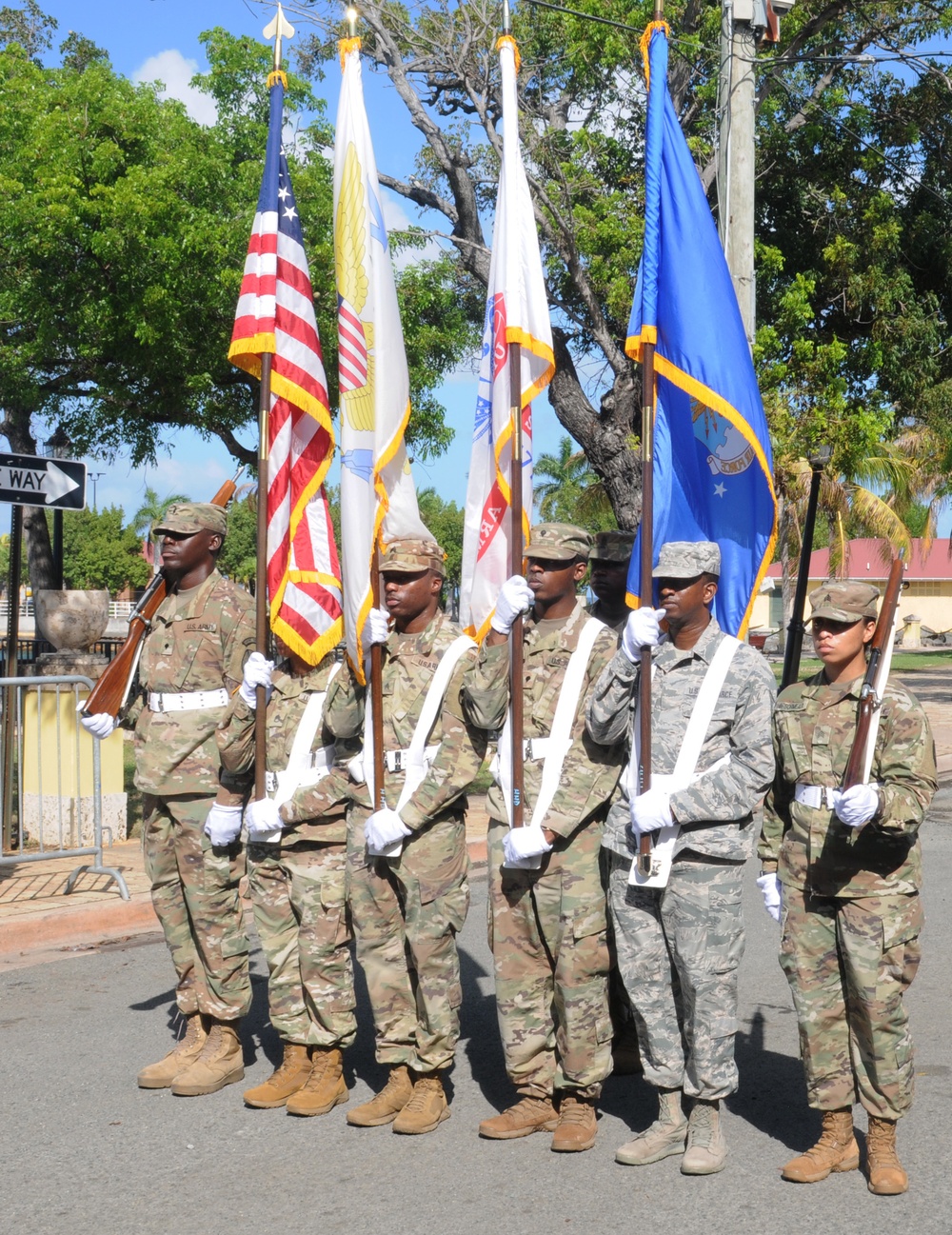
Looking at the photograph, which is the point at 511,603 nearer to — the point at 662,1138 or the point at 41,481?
the point at 662,1138

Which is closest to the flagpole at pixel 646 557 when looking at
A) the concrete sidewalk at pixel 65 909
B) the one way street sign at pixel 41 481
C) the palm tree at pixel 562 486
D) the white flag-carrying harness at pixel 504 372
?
the white flag-carrying harness at pixel 504 372

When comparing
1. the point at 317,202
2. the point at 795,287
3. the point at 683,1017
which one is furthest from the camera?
the point at 795,287

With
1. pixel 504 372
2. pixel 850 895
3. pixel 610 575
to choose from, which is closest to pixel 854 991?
pixel 850 895

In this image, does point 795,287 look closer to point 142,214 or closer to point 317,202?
point 317,202

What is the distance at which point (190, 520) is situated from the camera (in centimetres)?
568

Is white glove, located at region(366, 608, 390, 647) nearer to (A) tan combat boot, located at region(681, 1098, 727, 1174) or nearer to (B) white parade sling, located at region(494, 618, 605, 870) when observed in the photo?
(B) white parade sling, located at region(494, 618, 605, 870)

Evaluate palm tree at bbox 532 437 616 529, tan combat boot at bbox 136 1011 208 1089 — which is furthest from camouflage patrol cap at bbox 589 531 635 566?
palm tree at bbox 532 437 616 529

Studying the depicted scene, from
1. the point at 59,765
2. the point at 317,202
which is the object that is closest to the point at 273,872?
the point at 59,765

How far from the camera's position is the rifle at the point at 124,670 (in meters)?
5.86

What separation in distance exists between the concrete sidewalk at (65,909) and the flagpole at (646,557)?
4352mm

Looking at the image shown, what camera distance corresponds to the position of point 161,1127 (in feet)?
16.2

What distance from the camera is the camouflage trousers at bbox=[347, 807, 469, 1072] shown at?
4.84 metres

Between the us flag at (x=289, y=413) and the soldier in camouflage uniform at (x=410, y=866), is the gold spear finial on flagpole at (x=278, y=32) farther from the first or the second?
→ the soldier in camouflage uniform at (x=410, y=866)

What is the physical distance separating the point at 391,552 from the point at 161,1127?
7.24 feet
